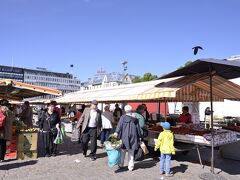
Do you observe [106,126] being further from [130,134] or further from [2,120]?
[2,120]

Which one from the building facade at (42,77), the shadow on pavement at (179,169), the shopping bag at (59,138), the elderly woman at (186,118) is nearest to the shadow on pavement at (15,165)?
the shopping bag at (59,138)

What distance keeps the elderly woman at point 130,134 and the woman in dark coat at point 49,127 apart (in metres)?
2.53

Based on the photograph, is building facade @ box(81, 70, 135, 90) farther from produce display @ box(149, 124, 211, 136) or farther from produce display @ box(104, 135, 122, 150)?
produce display @ box(104, 135, 122, 150)

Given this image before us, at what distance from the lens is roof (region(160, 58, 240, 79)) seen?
6.03m

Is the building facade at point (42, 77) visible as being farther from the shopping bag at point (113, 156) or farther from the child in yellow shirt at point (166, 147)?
the child in yellow shirt at point (166, 147)

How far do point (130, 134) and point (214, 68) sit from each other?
2502 mm

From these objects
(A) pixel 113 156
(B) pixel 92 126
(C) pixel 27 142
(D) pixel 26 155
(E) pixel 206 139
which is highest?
(B) pixel 92 126

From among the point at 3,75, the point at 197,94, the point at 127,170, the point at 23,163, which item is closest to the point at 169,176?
the point at 127,170

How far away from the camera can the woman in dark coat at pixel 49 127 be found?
8.62 meters

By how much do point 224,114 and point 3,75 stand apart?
114740 mm

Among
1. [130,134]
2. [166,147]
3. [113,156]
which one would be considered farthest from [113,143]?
[166,147]

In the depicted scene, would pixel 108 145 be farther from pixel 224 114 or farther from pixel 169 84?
pixel 224 114

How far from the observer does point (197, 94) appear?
36.1 ft

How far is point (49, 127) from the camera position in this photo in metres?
8.65
